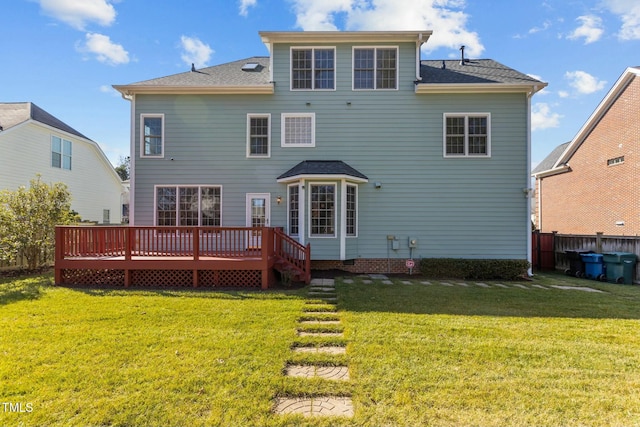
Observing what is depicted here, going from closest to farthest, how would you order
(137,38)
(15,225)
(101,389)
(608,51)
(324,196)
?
(101,389)
(15,225)
(324,196)
(137,38)
(608,51)

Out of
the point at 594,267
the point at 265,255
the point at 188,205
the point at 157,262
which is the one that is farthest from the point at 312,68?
the point at 594,267

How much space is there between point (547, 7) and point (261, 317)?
1434 cm

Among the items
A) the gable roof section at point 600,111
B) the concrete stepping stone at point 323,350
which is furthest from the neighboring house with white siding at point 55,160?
the gable roof section at point 600,111

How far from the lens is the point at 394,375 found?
3369 mm

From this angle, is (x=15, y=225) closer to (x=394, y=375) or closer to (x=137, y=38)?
(x=137, y=38)

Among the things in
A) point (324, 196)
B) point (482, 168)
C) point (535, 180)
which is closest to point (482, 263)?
point (482, 168)

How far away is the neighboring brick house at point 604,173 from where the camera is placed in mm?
13328

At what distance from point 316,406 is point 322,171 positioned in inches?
301

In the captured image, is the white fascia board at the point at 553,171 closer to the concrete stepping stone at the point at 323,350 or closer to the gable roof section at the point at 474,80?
the gable roof section at the point at 474,80

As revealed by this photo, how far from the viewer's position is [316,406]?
2891mm

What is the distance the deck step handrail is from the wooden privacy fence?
10.2m

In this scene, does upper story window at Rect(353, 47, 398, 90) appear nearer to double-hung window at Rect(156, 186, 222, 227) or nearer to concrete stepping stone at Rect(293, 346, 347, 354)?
double-hung window at Rect(156, 186, 222, 227)

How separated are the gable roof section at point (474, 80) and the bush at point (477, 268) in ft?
19.1

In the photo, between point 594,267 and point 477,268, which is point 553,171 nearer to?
point 594,267
